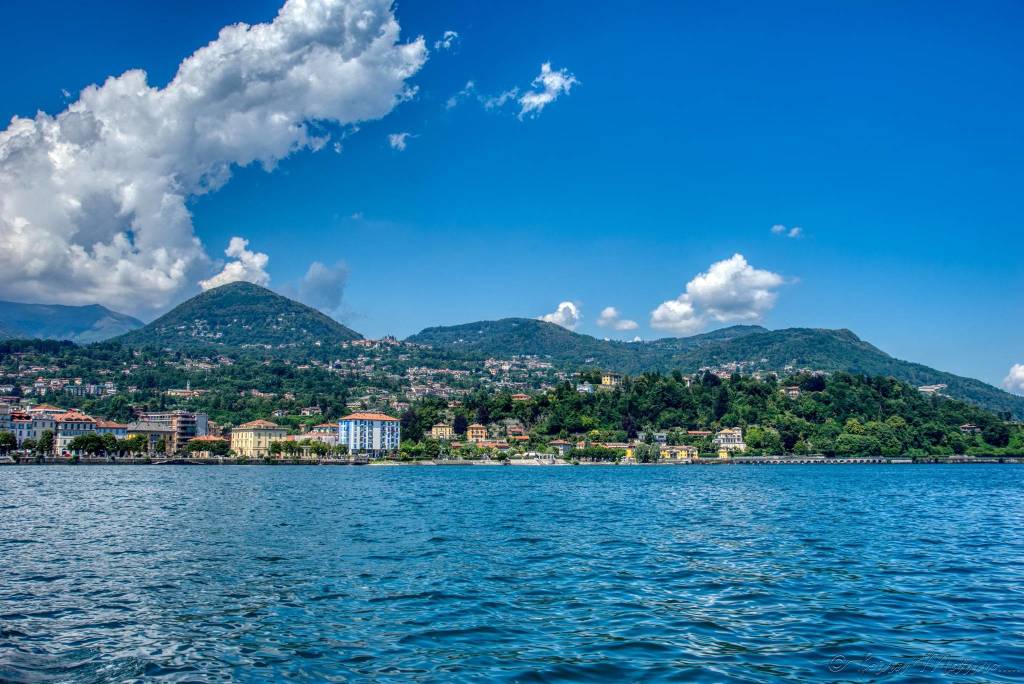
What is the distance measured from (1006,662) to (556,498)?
124 ft

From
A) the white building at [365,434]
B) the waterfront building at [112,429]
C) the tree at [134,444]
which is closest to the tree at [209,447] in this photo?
the tree at [134,444]

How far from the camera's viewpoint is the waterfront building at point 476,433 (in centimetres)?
15838

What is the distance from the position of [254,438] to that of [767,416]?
4093 inches

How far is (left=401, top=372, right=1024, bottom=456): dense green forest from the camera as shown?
5965 inches

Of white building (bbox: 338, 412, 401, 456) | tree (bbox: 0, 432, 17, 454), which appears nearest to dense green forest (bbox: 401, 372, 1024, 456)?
white building (bbox: 338, 412, 401, 456)

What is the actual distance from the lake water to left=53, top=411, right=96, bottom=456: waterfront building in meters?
116

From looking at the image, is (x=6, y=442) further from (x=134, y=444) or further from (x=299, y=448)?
(x=299, y=448)

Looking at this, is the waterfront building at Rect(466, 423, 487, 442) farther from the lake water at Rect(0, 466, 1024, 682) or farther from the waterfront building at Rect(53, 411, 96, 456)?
the lake water at Rect(0, 466, 1024, 682)

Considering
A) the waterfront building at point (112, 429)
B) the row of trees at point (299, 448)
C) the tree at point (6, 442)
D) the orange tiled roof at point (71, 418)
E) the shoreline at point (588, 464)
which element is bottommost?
the shoreline at point (588, 464)

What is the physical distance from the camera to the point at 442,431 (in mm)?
163250

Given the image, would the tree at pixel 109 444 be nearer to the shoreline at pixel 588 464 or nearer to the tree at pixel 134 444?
the tree at pixel 134 444

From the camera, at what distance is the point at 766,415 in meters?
162

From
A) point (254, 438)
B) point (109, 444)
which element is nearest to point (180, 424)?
point (254, 438)

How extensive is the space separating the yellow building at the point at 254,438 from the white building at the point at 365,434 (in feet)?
40.3
